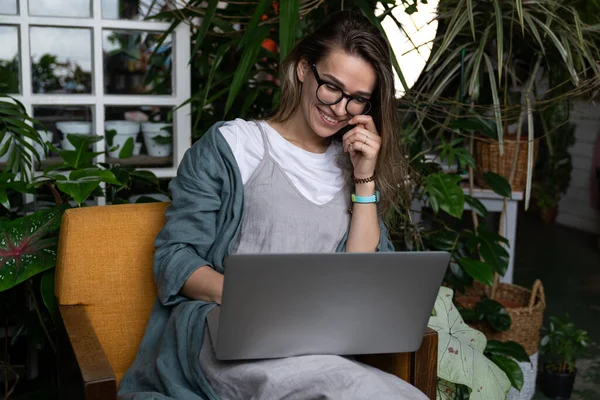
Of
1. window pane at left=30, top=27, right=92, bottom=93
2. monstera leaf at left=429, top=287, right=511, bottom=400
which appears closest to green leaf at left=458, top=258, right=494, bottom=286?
monstera leaf at left=429, top=287, right=511, bottom=400

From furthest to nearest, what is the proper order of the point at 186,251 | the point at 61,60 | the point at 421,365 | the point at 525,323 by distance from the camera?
the point at 525,323 < the point at 61,60 < the point at 186,251 < the point at 421,365

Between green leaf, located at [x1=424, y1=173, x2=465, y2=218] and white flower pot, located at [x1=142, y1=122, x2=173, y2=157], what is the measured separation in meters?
0.93

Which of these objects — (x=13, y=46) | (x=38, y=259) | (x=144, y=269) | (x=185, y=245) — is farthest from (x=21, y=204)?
(x=185, y=245)

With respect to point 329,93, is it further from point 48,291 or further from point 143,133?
point 143,133

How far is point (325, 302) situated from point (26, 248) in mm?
908

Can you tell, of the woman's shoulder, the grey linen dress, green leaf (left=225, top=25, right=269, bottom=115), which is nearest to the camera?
the grey linen dress

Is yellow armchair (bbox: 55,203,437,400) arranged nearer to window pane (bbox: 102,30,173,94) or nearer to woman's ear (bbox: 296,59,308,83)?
woman's ear (bbox: 296,59,308,83)

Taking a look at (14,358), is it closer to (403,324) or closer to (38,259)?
(38,259)

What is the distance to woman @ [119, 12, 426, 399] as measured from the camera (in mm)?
1574

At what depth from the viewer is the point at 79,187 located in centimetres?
176

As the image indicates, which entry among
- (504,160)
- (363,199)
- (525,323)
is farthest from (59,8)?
(525,323)

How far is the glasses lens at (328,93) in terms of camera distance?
170 cm

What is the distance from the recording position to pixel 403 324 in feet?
4.42

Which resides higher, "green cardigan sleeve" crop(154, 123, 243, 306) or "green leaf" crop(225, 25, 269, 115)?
"green leaf" crop(225, 25, 269, 115)
